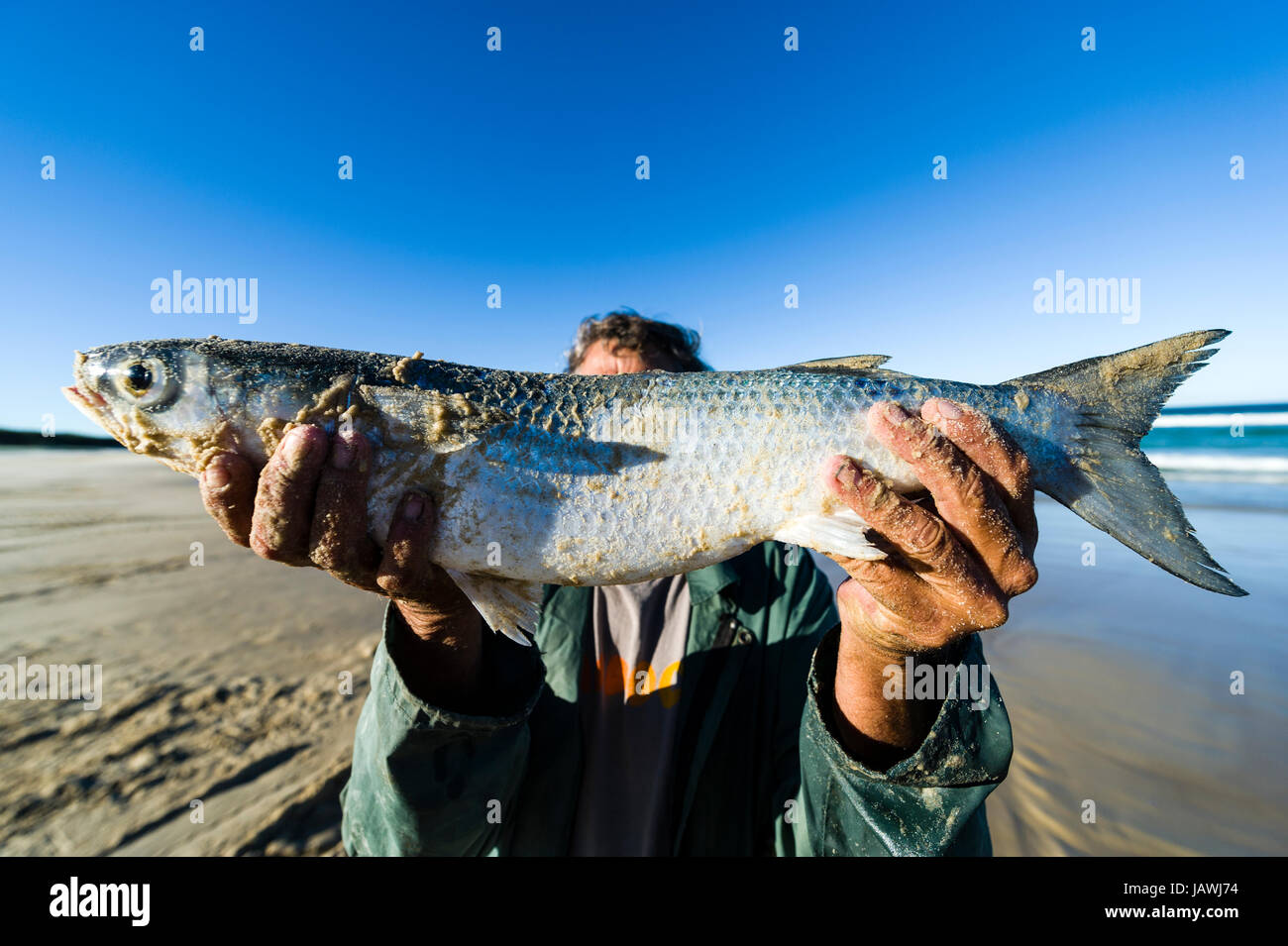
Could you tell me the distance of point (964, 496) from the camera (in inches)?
84.7

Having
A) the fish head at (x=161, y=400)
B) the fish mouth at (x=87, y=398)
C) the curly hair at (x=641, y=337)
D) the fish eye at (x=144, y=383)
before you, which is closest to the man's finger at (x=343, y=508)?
the fish head at (x=161, y=400)

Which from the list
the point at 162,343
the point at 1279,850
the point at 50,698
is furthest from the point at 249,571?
the point at 1279,850

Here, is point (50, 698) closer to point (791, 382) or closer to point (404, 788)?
point (404, 788)

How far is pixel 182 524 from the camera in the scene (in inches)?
575

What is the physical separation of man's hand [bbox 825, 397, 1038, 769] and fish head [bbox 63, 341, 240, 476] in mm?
2439

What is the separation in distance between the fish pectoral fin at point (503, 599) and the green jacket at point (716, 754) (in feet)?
1.59

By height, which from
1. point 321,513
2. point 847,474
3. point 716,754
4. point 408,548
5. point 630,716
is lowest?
point 716,754

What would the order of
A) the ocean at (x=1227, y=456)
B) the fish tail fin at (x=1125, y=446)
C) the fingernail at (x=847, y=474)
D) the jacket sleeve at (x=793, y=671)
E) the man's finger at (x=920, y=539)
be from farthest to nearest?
the ocean at (x=1227, y=456)
the jacket sleeve at (x=793, y=671)
the fish tail fin at (x=1125, y=446)
the fingernail at (x=847, y=474)
the man's finger at (x=920, y=539)

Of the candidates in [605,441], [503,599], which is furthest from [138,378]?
[605,441]

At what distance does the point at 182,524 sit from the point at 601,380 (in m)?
16.7

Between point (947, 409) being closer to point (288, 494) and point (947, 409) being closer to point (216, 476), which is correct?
point (288, 494)

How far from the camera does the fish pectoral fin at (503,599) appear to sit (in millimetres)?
2363

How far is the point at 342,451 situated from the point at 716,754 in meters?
2.51

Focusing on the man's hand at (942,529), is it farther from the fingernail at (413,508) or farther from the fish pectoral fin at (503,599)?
the fingernail at (413,508)
